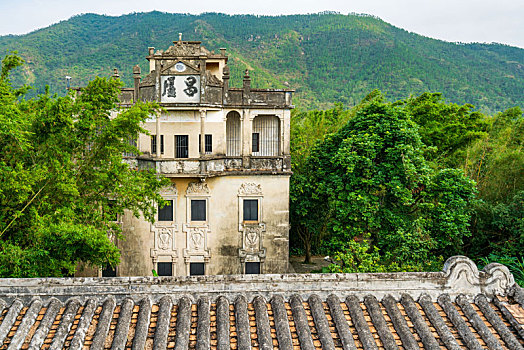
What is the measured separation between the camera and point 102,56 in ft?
287

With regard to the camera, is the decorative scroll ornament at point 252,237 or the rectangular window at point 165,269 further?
the decorative scroll ornament at point 252,237

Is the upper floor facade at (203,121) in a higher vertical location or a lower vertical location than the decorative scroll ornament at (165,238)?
higher

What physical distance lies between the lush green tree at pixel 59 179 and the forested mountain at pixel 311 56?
50075 mm

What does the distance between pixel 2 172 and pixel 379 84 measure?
79164mm

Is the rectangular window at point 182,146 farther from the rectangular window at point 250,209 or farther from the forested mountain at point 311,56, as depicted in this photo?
the forested mountain at point 311,56

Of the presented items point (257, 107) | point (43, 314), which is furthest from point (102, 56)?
point (43, 314)

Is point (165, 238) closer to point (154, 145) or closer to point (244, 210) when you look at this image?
point (244, 210)

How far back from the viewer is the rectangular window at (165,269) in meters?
25.5

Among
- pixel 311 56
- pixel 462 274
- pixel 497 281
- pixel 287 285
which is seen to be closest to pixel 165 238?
pixel 287 285

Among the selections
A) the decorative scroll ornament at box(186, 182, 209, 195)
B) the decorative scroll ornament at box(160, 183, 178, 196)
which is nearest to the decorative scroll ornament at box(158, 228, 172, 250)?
the decorative scroll ornament at box(160, 183, 178, 196)

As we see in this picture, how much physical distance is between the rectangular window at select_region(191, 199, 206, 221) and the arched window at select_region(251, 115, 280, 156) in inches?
172

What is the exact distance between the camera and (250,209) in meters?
25.7

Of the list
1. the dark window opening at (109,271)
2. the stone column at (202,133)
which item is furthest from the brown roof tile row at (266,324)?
the dark window opening at (109,271)

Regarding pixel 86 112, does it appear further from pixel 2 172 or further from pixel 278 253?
pixel 278 253
